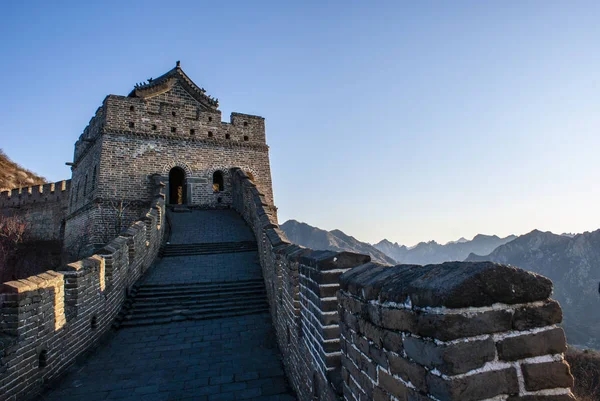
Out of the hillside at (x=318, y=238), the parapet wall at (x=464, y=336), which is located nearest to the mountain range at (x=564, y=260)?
the hillside at (x=318, y=238)

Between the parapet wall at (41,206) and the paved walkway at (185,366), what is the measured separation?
70.5 ft

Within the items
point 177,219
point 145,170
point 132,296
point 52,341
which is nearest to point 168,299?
point 132,296

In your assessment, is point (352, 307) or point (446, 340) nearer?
point (446, 340)

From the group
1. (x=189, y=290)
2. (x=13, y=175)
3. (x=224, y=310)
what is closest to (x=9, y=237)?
(x=13, y=175)

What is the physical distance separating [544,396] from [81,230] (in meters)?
19.2

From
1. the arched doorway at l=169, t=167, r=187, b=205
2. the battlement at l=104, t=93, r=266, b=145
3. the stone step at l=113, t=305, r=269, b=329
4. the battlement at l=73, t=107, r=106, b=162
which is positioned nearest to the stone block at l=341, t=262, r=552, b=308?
the stone step at l=113, t=305, r=269, b=329

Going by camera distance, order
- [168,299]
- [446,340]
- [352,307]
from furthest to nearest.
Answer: [168,299], [352,307], [446,340]

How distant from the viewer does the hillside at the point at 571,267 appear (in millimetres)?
47250

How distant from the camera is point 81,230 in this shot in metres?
16.5

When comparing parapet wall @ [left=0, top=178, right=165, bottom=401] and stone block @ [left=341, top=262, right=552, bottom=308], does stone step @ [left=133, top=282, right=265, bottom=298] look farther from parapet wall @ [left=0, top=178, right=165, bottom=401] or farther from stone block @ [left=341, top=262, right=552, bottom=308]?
stone block @ [left=341, top=262, right=552, bottom=308]

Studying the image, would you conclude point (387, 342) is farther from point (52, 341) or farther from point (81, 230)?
point (81, 230)

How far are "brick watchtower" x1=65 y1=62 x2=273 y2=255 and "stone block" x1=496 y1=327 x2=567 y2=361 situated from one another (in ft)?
54.4

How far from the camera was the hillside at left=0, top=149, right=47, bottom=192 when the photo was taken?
3297 centimetres

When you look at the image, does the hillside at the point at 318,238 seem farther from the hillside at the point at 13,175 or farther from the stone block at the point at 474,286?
the stone block at the point at 474,286
